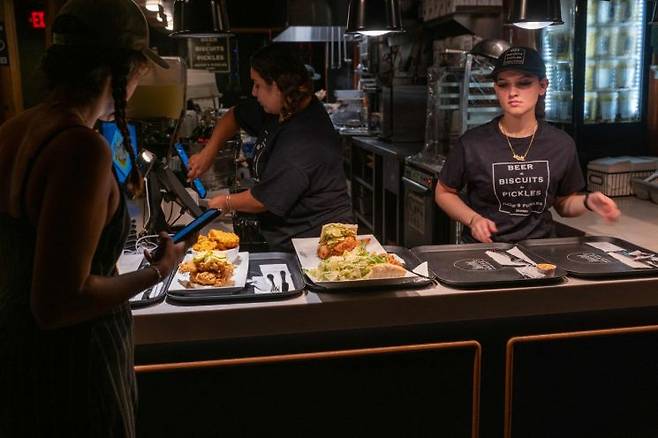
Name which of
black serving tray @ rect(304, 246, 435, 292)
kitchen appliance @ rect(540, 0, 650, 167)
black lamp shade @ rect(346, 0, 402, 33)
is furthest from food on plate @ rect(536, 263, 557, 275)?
kitchen appliance @ rect(540, 0, 650, 167)

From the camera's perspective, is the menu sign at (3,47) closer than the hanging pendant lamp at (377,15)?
No

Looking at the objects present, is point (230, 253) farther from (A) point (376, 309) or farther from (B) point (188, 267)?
(A) point (376, 309)

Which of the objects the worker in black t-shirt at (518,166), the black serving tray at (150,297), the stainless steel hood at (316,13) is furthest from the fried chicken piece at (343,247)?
the stainless steel hood at (316,13)

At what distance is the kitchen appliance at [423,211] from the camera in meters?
4.85

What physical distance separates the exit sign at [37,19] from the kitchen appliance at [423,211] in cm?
423

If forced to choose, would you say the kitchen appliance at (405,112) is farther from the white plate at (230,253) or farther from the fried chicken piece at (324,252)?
the white plate at (230,253)

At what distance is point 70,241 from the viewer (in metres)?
1.27

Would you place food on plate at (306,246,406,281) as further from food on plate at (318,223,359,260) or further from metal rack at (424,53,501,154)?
metal rack at (424,53,501,154)

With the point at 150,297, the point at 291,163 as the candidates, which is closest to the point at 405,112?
the point at 291,163

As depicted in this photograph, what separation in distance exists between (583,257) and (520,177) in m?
0.55

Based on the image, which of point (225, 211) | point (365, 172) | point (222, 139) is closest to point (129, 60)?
point (225, 211)

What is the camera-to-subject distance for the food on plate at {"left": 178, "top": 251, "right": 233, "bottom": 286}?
2068 millimetres

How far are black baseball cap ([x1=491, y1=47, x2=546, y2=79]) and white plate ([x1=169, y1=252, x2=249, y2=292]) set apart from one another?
4.32ft

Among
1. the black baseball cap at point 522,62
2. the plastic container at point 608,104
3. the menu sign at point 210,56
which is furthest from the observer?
the menu sign at point 210,56
